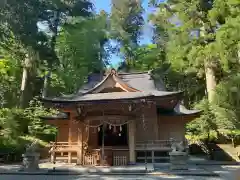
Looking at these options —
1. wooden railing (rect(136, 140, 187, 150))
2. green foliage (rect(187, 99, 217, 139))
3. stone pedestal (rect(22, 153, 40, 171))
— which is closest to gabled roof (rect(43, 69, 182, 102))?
wooden railing (rect(136, 140, 187, 150))

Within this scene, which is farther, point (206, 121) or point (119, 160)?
point (206, 121)

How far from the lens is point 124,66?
37125mm

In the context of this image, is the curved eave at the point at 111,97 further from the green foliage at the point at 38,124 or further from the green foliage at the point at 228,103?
the green foliage at the point at 38,124

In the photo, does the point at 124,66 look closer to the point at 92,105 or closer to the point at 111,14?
the point at 111,14

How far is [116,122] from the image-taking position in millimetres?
13383

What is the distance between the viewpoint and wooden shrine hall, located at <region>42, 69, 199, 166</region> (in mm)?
13000

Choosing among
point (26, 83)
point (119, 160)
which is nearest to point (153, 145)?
point (119, 160)

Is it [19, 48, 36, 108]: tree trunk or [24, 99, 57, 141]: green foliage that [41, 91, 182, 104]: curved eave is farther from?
[19, 48, 36, 108]: tree trunk

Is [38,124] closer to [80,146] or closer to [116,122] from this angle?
[80,146]

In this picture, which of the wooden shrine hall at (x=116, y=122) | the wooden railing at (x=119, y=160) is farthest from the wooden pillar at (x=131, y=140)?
the wooden railing at (x=119, y=160)

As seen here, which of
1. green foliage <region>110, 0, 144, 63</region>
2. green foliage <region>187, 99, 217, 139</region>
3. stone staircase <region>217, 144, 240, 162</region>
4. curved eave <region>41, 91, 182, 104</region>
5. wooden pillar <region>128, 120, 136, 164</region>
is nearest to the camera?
curved eave <region>41, 91, 182, 104</region>

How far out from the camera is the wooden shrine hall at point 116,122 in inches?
512

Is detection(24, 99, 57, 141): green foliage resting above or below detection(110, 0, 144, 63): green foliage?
below

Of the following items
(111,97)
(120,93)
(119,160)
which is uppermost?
(120,93)
